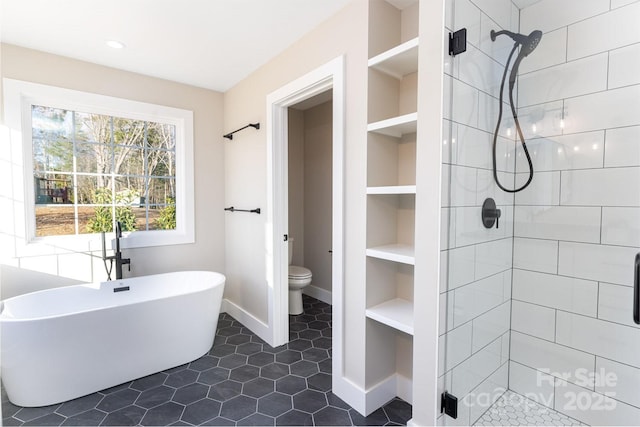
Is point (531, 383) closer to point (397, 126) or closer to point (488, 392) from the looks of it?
point (488, 392)

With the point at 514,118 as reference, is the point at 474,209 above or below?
below

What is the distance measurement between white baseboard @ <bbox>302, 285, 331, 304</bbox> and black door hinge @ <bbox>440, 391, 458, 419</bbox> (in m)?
2.33

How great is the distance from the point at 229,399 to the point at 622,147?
2.57m

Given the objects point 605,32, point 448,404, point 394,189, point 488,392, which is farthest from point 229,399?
point 605,32

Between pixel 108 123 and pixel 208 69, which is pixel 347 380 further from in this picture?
pixel 108 123

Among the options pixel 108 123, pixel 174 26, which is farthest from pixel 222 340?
pixel 174 26

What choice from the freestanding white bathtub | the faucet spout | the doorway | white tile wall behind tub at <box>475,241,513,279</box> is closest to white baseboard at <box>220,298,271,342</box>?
the freestanding white bathtub

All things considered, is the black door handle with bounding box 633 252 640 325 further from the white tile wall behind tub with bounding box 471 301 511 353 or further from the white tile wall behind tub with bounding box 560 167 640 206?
the white tile wall behind tub with bounding box 471 301 511 353

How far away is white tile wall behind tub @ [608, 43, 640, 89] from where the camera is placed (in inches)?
58.4

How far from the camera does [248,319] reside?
10.3ft

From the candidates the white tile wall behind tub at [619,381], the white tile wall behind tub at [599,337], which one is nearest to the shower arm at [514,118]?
the white tile wall behind tub at [599,337]

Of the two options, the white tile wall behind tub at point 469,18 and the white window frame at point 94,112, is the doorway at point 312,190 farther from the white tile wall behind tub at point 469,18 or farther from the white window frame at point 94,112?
the white tile wall behind tub at point 469,18

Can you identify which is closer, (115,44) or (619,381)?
(619,381)

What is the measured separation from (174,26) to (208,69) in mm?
698
